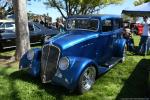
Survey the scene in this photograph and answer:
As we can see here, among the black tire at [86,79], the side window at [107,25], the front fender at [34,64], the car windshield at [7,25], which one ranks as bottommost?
the black tire at [86,79]

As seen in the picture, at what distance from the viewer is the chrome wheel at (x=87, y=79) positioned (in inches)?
303

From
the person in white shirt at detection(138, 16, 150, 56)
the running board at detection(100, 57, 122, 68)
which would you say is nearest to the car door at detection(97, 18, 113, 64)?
the running board at detection(100, 57, 122, 68)

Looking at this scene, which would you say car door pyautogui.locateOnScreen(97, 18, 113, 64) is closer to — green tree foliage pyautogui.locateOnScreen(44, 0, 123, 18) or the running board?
the running board

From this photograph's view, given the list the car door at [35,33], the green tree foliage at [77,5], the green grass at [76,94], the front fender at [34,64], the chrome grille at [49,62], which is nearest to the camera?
the green grass at [76,94]

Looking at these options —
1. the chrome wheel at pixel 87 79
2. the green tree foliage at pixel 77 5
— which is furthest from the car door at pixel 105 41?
the green tree foliage at pixel 77 5

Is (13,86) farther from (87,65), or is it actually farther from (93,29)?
(93,29)

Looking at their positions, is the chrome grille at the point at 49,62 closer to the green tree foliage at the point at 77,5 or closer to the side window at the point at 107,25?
the side window at the point at 107,25

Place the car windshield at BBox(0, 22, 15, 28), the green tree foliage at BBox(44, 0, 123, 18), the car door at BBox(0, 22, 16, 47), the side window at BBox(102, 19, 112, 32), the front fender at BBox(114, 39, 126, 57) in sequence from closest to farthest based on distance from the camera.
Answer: the side window at BBox(102, 19, 112, 32) < the front fender at BBox(114, 39, 126, 57) < the car door at BBox(0, 22, 16, 47) < the car windshield at BBox(0, 22, 15, 28) < the green tree foliage at BBox(44, 0, 123, 18)

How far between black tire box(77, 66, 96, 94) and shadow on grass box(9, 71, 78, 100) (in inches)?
12.4

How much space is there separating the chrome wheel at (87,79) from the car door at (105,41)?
4.35 feet

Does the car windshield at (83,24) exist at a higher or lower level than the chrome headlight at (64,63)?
higher

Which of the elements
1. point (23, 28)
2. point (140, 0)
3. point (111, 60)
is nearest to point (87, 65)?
point (111, 60)

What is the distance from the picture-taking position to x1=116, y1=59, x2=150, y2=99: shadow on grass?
777cm

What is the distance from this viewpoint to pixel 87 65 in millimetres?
7801
